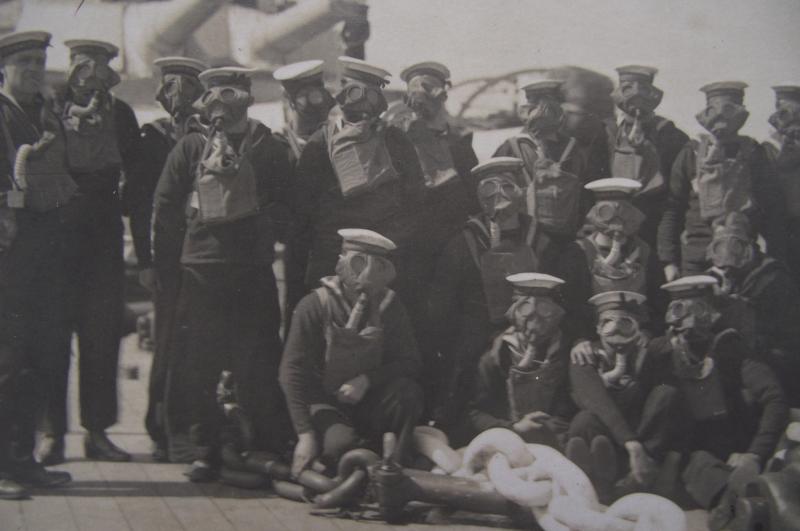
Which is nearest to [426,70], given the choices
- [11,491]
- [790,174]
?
[790,174]

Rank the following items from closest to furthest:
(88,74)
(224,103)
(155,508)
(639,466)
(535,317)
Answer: (155,508), (639,466), (535,317), (224,103), (88,74)

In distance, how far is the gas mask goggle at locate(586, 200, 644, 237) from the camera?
5188mm

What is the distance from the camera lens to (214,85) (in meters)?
5.07

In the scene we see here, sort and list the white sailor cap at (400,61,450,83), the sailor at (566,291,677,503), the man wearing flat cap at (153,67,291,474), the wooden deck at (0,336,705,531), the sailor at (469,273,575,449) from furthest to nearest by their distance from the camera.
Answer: the white sailor cap at (400,61,450,83) < the man wearing flat cap at (153,67,291,474) < the sailor at (469,273,575,449) < the sailor at (566,291,677,503) < the wooden deck at (0,336,705,531)

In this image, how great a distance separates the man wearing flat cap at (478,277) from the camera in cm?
521

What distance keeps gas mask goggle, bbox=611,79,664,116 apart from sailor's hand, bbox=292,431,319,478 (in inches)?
91.7

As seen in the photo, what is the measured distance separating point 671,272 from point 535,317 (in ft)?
3.25

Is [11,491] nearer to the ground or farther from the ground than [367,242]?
nearer to the ground

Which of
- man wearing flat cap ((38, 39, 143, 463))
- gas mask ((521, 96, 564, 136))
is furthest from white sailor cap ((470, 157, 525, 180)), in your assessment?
man wearing flat cap ((38, 39, 143, 463))

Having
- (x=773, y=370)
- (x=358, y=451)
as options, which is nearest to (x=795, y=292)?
(x=773, y=370)

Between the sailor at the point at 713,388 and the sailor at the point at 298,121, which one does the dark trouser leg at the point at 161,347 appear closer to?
the sailor at the point at 298,121

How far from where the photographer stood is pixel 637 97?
18.0 feet

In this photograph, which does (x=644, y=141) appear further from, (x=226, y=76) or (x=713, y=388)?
(x=226, y=76)

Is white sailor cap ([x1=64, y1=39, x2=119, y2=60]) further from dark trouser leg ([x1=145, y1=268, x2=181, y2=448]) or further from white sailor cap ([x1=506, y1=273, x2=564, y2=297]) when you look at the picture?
white sailor cap ([x1=506, y1=273, x2=564, y2=297])
